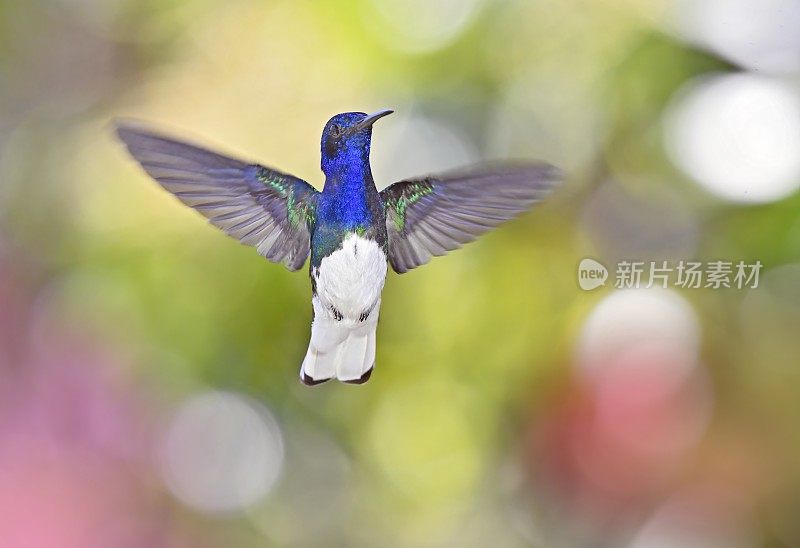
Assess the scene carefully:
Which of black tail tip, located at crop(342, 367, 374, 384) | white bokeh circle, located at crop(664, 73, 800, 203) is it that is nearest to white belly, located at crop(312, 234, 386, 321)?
black tail tip, located at crop(342, 367, 374, 384)

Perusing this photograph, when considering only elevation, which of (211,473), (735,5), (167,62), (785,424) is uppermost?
(735,5)

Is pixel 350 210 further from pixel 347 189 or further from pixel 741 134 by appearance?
pixel 741 134

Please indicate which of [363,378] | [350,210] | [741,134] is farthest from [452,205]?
[741,134]

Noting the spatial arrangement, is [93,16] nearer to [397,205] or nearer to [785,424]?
[397,205]

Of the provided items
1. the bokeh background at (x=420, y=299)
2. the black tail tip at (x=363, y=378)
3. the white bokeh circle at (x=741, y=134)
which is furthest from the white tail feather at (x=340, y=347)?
the white bokeh circle at (x=741, y=134)

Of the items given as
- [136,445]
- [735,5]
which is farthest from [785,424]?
[136,445]
